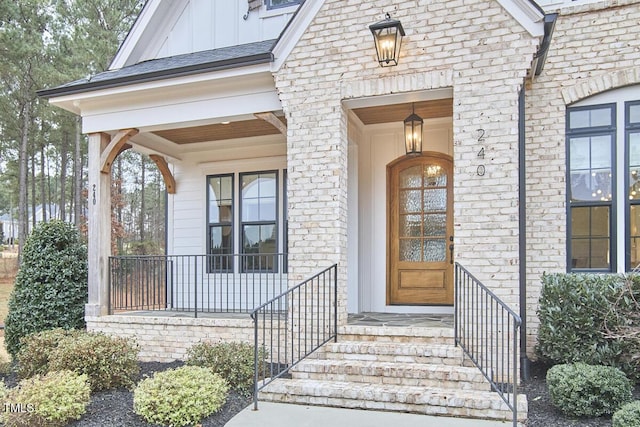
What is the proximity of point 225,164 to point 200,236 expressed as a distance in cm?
138

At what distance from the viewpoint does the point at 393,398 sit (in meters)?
4.55

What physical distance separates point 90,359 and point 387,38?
15.5ft

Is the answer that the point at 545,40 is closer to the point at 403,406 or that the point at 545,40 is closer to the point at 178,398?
the point at 403,406

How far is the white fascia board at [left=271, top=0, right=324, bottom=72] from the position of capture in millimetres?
5934

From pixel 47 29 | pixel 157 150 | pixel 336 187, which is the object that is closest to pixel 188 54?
pixel 157 150

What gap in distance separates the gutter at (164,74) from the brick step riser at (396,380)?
3.67 meters

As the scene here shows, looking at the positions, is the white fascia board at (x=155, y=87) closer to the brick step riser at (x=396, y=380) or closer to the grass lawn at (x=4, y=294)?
the brick step riser at (x=396, y=380)

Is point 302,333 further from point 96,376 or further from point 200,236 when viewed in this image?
point 200,236

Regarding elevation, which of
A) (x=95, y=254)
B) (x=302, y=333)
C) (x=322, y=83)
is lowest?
Result: (x=302, y=333)

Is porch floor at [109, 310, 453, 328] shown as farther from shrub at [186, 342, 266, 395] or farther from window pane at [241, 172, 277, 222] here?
window pane at [241, 172, 277, 222]

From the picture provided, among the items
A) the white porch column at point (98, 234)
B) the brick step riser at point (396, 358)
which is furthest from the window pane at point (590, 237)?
the white porch column at point (98, 234)

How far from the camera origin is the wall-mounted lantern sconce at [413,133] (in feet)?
21.6

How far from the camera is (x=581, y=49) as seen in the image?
238 inches

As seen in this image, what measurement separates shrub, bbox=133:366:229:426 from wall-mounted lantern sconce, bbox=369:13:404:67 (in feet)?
12.6
